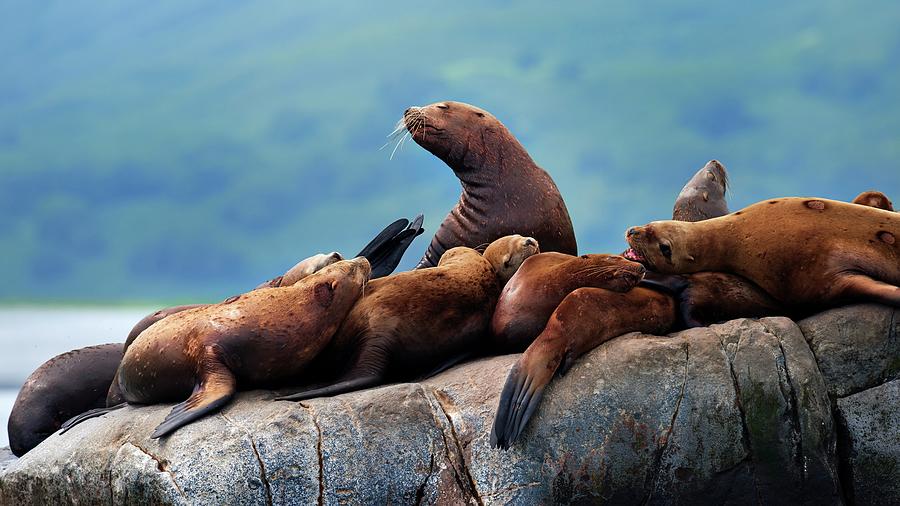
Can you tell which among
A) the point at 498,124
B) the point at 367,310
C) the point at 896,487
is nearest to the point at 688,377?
the point at 896,487

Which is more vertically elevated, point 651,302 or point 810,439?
point 651,302

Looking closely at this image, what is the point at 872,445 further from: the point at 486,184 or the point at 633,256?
the point at 486,184

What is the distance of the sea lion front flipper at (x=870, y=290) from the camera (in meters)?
5.64

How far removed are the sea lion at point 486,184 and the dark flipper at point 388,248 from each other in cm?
54

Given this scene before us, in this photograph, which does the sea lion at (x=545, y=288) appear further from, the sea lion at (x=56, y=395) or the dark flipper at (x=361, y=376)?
the sea lion at (x=56, y=395)

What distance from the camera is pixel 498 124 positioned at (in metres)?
8.91

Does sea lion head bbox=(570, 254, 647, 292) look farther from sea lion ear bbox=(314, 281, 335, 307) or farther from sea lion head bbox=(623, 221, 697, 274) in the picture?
sea lion ear bbox=(314, 281, 335, 307)

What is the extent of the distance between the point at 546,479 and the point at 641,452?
19.5 inches

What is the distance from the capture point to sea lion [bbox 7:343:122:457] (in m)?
8.51

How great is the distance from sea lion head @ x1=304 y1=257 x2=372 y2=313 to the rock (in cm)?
281

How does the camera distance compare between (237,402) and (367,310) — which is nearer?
(237,402)

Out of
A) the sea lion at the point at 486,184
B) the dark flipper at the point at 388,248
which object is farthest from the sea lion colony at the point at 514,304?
the sea lion at the point at 486,184


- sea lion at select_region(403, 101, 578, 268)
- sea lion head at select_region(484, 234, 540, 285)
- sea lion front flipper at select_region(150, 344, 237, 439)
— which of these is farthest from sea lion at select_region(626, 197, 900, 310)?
sea lion front flipper at select_region(150, 344, 237, 439)

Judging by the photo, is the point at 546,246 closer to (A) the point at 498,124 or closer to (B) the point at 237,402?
(A) the point at 498,124
